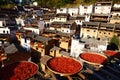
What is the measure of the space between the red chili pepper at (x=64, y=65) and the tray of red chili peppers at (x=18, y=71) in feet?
5.97

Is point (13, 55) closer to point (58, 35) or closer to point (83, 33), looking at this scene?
point (58, 35)

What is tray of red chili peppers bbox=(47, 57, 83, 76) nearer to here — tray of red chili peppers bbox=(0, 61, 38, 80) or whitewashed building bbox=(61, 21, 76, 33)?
tray of red chili peppers bbox=(0, 61, 38, 80)

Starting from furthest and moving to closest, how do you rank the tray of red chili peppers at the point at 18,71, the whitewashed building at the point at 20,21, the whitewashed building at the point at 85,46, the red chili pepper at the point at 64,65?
the whitewashed building at the point at 20,21 < the whitewashed building at the point at 85,46 < the red chili pepper at the point at 64,65 < the tray of red chili peppers at the point at 18,71

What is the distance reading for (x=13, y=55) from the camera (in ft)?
103

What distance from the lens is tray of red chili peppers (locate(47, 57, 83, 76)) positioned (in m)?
11.6

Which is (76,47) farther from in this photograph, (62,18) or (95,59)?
(62,18)

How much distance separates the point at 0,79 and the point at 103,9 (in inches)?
2130

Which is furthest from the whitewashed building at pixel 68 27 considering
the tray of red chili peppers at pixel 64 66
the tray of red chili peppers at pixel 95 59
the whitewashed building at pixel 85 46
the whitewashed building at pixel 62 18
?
the tray of red chili peppers at pixel 64 66

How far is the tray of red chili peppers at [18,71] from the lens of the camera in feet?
36.6

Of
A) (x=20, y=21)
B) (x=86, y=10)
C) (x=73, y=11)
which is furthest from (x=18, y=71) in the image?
(x=73, y=11)

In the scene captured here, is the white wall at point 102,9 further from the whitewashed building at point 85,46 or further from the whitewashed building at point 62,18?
the whitewashed building at point 85,46

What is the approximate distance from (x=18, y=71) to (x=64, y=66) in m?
4.34

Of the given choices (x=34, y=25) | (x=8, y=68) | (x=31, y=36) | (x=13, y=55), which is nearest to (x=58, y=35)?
(x=31, y=36)

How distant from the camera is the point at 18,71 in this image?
1198cm
